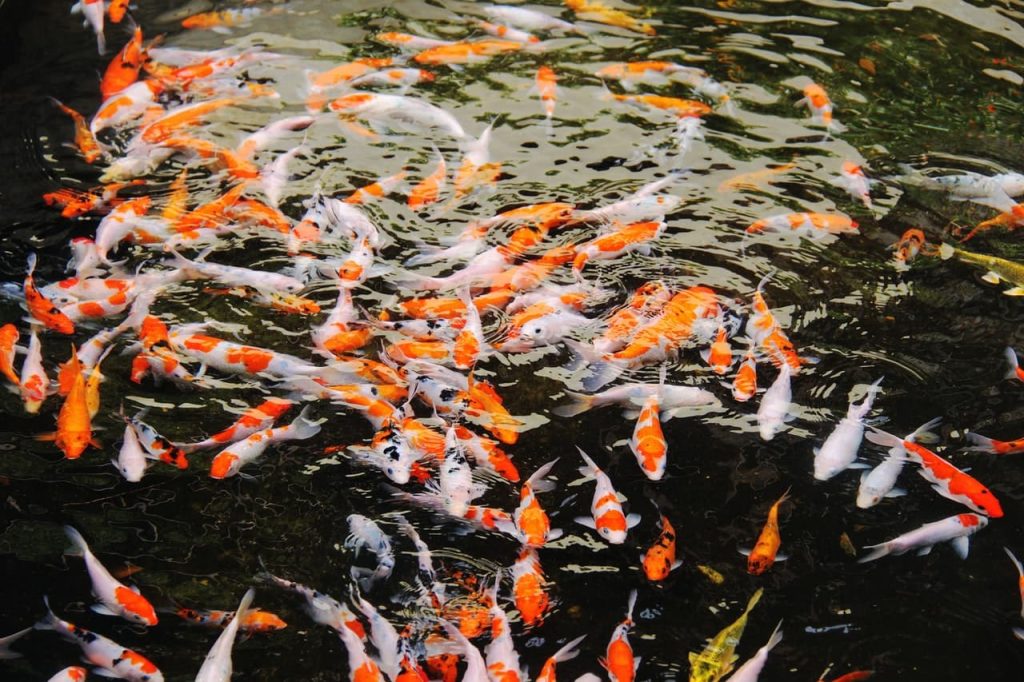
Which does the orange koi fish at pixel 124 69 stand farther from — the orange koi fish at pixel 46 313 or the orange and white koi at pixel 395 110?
the orange koi fish at pixel 46 313

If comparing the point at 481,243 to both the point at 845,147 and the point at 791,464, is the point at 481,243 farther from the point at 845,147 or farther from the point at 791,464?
the point at 845,147

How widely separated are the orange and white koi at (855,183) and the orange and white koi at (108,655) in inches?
178

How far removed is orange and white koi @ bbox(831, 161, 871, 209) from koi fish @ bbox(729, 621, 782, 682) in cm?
299

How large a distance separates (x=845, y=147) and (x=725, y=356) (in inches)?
86.0

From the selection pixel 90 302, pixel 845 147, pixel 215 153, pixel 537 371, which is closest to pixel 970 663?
pixel 537 371

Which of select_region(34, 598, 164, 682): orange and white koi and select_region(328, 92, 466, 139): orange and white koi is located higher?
select_region(328, 92, 466, 139): orange and white koi

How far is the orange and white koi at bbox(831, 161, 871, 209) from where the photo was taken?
560 centimetres

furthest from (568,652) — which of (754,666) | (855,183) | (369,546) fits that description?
(855,183)

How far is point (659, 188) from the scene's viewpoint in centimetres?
561

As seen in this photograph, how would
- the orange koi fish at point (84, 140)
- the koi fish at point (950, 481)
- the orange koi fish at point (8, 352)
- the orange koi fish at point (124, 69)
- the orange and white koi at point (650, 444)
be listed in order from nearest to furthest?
1. the koi fish at point (950, 481)
2. the orange and white koi at point (650, 444)
3. the orange koi fish at point (8, 352)
4. the orange koi fish at point (84, 140)
5. the orange koi fish at point (124, 69)

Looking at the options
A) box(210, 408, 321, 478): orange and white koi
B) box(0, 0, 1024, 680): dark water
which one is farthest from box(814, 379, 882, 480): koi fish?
box(210, 408, 321, 478): orange and white koi

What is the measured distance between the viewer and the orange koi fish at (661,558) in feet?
12.7

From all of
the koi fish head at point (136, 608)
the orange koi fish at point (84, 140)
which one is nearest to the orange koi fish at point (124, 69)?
the orange koi fish at point (84, 140)

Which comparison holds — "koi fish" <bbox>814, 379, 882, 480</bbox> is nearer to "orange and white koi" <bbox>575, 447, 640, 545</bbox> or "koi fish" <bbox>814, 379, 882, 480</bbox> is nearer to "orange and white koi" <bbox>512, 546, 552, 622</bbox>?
"orange and white koi" <bbox>575, 447, 640, 545</bbox>
